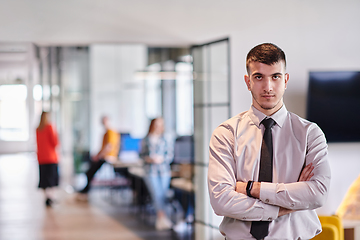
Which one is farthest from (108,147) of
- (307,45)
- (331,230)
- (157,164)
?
(331,230)

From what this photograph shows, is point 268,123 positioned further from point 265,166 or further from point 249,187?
point 249,187

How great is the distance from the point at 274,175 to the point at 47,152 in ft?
20.8

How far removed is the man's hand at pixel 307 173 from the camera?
6.42 feet

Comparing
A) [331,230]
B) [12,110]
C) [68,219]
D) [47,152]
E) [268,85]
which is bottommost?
[68,219]

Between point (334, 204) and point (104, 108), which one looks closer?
point (334, 204)

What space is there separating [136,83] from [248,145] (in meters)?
8.79

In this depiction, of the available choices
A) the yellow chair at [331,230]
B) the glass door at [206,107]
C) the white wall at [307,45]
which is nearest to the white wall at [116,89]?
the glass door at [206,107]

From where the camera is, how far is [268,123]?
6.61ft

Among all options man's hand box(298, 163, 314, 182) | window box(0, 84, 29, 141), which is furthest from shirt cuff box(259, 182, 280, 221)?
window box(0, 84, 29, 141)

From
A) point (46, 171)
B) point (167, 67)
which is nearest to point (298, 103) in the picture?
point (46, 171)

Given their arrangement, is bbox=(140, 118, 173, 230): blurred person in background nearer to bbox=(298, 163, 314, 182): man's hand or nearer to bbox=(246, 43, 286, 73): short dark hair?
bbox=(298, 163, 314, 182): man's hand

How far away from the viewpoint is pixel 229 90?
4.13 meters

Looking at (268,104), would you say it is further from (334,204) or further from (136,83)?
(136,83)

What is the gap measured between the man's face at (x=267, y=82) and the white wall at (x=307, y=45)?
2.21m
